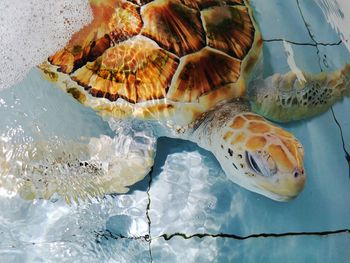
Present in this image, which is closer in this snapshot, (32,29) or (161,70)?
(161,70)

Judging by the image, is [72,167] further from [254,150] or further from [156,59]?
[254,150]

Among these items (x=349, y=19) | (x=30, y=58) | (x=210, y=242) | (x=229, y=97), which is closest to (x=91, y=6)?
(x=30, y=58)

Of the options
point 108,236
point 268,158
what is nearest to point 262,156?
point 268,158

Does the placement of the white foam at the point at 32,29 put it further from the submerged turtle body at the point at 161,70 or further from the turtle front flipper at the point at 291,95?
the turtle front flipper at the point at 291,95

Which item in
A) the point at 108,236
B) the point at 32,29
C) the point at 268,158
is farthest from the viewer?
the point at 32,29

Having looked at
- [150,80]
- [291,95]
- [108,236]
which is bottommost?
[108,236]

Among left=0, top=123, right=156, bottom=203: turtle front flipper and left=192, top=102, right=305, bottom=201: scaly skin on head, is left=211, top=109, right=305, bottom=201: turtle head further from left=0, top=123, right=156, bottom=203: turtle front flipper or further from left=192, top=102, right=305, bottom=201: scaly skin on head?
left=0, top=123, right=156, bottom=203: turtle front flipper

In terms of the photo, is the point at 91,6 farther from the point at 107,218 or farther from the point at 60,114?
the point at 107,218

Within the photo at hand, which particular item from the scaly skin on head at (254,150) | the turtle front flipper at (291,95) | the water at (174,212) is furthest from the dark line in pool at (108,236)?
the turtle front flipper at (291,95)
